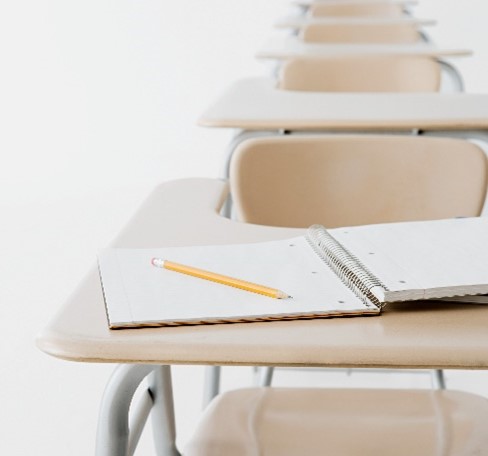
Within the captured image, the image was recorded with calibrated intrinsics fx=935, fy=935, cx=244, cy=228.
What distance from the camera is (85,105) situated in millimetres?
5305

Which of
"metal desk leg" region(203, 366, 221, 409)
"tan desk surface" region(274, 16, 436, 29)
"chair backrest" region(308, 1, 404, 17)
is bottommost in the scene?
"metal desk leg" region(203, 366, 221, 409)

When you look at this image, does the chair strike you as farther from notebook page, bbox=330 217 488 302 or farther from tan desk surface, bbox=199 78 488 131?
notebook page, bbox=330 217 488 302

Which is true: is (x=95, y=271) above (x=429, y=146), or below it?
above

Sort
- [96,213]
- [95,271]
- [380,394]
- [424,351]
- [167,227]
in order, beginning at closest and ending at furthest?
[424,351] → [95,271] → [167,227] → [380,394] → [96,213]

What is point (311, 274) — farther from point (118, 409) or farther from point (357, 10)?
point (357, 10)

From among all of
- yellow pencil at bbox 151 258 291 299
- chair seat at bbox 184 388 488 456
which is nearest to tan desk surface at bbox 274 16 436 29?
chair seat at bbox 184 388 488 456

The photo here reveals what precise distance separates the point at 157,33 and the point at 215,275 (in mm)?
4574

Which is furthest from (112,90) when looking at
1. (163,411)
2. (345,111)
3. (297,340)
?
(297,340)

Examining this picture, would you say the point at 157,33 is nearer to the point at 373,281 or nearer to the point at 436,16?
the point at 436,16

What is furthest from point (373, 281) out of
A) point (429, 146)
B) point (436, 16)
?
point (436, 16)

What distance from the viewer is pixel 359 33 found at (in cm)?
387

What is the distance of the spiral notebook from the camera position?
0.89 metres

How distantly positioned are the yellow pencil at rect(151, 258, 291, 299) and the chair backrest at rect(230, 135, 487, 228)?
70 cm

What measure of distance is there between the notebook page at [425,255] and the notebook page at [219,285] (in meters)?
0.05
